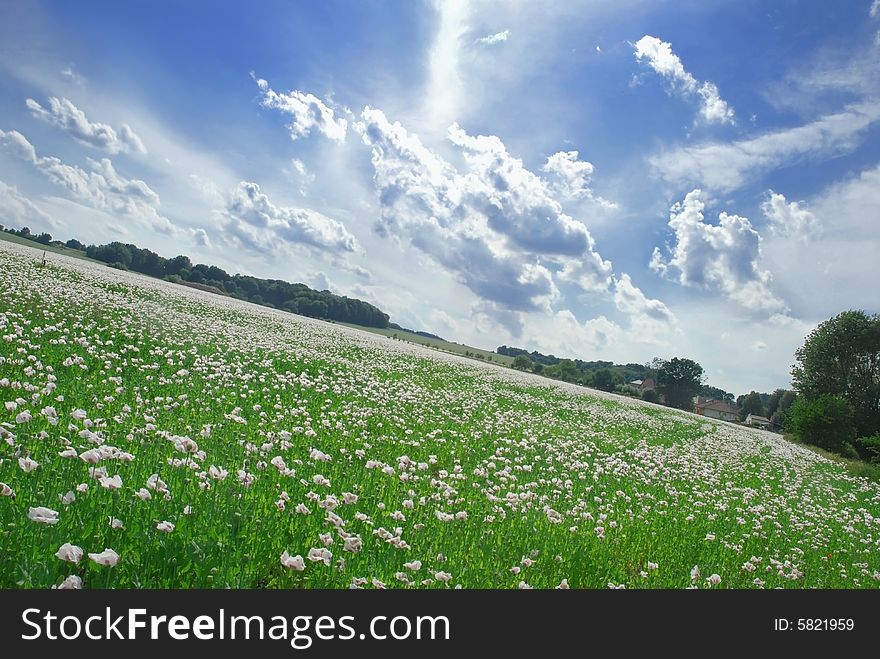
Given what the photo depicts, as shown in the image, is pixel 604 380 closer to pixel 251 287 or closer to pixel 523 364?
pixel 523 364

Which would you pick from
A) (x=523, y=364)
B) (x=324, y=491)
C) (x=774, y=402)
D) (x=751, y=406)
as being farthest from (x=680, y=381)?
(x=324, y=491)

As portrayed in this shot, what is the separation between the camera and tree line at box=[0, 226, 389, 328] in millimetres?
101619

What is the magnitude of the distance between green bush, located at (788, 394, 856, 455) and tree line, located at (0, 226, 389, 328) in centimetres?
8891

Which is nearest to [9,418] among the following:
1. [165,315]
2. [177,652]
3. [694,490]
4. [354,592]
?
[177,652]

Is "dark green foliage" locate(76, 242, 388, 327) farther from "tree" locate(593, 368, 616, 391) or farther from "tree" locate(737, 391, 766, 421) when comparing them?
"tree" locate(737, 391, 766, 421)

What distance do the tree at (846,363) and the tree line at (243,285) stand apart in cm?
8583

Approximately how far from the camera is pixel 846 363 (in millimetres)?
51125

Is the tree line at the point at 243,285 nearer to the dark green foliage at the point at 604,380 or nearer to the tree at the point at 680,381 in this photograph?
the dark green foliage at the point at 604,380

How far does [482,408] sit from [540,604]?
1471 cm

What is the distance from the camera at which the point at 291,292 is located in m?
120

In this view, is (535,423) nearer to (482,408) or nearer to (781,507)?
(482,408)

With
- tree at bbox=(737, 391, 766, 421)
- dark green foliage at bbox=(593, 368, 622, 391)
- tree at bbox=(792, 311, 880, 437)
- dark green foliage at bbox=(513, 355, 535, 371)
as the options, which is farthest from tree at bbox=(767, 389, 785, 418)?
tree at bbox=(792, 311, 880, 437)

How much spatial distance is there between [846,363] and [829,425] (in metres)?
17.7

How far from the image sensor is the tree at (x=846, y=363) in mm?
48356
